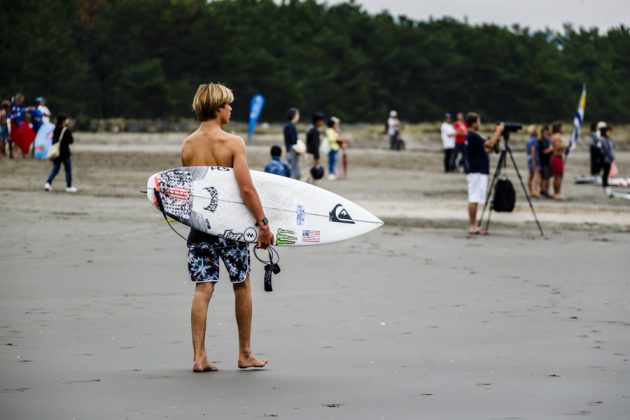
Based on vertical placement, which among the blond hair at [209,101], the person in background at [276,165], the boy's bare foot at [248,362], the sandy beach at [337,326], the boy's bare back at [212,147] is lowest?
the sandy beach at [337,326]

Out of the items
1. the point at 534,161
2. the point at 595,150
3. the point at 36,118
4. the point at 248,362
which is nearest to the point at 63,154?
the point at 534,161

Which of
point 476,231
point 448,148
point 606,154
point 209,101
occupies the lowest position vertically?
point 476,231

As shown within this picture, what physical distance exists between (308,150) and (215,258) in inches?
713

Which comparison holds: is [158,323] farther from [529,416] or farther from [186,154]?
[529,416]

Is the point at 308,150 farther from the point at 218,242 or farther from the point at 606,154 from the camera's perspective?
the point at 218,242

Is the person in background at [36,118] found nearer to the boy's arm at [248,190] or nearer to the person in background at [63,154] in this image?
the person in background at [63,154]

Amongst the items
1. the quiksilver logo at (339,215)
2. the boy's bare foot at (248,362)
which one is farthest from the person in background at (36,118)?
the boy's bare foot at (248,362)

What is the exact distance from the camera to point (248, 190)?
7.05m

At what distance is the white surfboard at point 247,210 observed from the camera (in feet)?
23.5

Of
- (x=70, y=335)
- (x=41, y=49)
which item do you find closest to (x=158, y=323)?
(x=70, y=335)

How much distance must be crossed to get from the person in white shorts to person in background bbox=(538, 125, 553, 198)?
7.22 metres

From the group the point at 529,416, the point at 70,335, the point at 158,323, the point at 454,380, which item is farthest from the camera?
the point at 158,323

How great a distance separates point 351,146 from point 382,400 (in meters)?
45.1

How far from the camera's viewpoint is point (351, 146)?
51375mm
